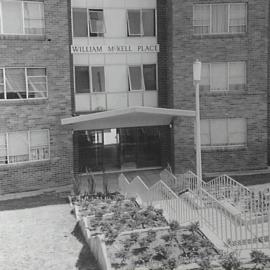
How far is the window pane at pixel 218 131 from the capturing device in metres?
20.6

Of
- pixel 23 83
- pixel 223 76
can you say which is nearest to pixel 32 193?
pixel 23 83

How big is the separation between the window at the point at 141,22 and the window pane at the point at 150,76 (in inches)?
58.4

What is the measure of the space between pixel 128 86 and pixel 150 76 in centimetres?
116

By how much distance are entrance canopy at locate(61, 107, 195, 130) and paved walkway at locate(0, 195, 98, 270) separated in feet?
11.5

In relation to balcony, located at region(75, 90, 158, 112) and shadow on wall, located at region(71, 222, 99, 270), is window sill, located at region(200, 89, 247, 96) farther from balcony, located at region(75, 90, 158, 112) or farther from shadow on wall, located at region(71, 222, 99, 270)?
shadow on wall, located at region(71, 222, 99, 270)

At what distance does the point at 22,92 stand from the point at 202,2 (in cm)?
867

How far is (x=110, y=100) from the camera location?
20281mm

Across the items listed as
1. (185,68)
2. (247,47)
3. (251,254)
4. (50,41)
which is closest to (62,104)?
(50,41)

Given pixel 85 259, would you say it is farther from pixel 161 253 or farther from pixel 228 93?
pixel 228 93

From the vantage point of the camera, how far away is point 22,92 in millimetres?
18625

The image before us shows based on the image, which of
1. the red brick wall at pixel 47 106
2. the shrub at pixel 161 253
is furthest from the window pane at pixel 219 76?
the shrub at pixel 161 253

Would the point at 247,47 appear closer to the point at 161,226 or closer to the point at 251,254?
the point at 161,226

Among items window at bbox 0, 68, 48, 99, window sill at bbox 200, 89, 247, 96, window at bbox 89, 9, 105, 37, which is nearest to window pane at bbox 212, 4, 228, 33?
window sill at bbox 200, 89, 247, 96

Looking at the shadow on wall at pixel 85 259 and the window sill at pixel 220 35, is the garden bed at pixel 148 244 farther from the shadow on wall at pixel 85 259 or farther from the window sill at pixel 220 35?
the window sill at pixel 220 35
